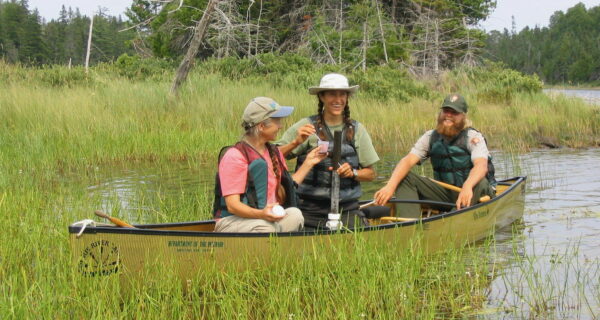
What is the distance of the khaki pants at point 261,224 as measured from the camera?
518cm

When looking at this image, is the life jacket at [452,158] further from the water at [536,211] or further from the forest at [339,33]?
the forest at [339,33]

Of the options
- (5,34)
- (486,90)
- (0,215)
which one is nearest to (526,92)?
(486,90)

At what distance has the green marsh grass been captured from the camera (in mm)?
4406

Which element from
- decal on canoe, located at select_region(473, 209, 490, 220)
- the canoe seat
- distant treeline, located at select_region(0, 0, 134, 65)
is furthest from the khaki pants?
distant treeline, located at select_region(0, 0, 134, 65)

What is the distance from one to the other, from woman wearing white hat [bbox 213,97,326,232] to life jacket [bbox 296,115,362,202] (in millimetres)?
827

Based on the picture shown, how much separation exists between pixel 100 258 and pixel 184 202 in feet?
10.7

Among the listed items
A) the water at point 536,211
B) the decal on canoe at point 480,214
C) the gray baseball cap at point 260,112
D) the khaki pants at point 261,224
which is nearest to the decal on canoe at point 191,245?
the khaki pants at point 261,224

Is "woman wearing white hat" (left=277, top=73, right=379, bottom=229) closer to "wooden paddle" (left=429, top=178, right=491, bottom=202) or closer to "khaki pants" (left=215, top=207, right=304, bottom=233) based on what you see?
"khaki pants" (left=215, top=207, right=304, bottom=233)

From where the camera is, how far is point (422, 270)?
593cm

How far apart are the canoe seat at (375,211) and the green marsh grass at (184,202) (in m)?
0.84

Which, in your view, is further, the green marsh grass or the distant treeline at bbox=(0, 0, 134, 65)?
the distant treeline at bbox=(0, 0, 134, 65)

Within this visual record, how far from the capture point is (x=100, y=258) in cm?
463

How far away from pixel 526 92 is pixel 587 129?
3360mm

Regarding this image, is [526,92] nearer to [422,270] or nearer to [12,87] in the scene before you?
[12,87]
